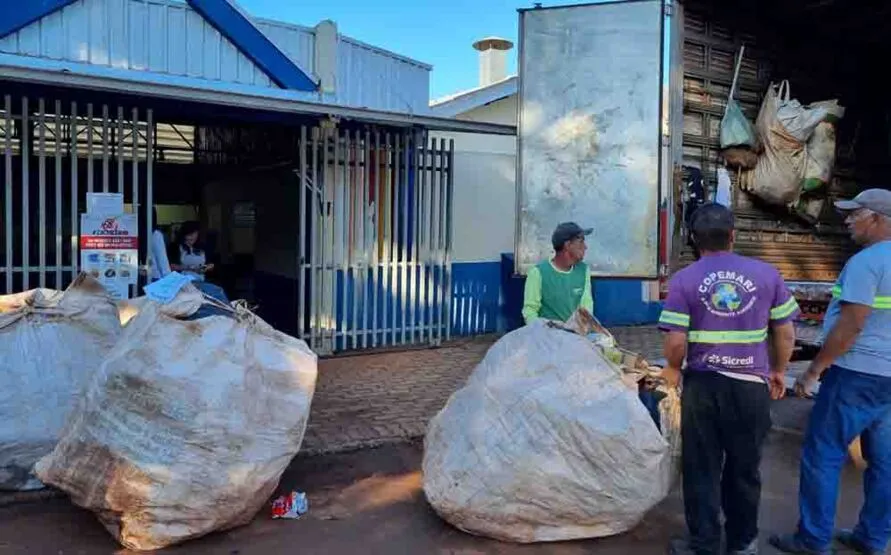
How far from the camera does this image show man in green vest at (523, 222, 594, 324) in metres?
4.37

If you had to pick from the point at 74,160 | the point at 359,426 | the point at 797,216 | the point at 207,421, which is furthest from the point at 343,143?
the point at 207,421

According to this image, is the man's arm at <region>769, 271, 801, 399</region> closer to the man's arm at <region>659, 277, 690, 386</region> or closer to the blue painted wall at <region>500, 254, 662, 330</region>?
the man's arm at <region>659, 277, 690, 386</region>

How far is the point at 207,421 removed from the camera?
10.7ft

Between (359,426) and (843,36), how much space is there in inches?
200

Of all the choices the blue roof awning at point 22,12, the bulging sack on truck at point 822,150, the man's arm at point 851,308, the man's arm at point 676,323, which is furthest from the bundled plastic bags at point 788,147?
the blue roof awning at point 22,12

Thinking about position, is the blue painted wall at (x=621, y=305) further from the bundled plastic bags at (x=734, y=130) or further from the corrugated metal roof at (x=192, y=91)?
the bundled plastic bags at (x=734, y=130)

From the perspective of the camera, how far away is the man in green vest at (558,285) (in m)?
4.37

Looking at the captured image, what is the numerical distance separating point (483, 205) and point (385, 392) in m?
3.71

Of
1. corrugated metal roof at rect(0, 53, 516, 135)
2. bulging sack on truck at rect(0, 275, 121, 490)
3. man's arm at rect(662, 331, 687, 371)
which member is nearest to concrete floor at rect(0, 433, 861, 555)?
bulging sack on truck at rect(0, 275, 121, 490)

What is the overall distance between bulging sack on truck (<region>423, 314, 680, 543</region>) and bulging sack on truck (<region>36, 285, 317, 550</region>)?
0.82 m

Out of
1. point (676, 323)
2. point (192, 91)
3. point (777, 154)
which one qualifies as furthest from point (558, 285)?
point (192, 91)

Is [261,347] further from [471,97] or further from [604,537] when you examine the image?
[471,97]

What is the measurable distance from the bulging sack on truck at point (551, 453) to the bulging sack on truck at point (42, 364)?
1.90 meters

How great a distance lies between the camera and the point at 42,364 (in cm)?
396
